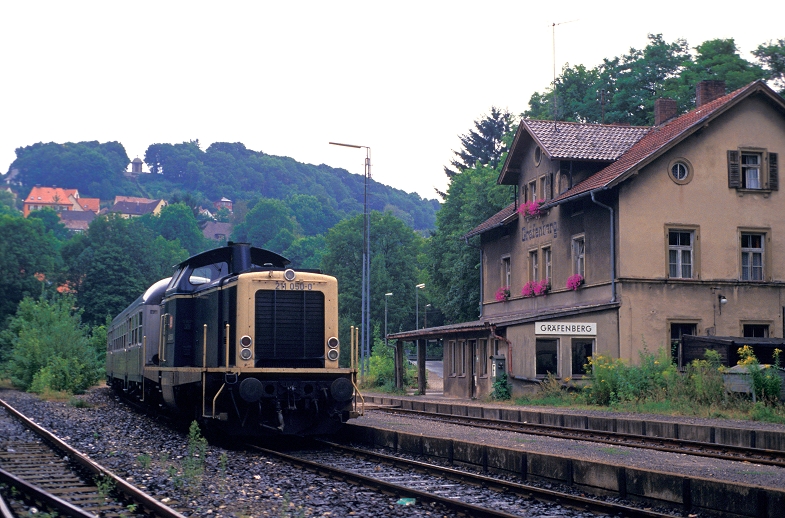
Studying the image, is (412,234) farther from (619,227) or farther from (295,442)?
Answer: (295,442)

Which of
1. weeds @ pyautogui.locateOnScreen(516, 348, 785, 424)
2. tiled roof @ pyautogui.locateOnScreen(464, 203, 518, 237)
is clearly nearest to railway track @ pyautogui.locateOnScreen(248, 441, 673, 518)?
weeds @ pyautogui.locateOnScreen(516, 348, 785, 424)

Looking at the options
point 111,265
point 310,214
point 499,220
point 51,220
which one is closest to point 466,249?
point 499,220

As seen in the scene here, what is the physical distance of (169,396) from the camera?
1702 centimetres

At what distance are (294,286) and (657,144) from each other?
17.5m

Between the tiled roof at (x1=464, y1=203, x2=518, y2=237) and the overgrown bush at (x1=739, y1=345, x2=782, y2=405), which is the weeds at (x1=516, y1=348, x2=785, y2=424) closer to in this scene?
the overgrown bush at (x1=739, y1=345, x2=782, y2=405)

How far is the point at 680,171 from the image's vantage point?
95.2 feet

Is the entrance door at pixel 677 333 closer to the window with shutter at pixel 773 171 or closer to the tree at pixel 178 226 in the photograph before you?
the window with shutter at pixel 773 171

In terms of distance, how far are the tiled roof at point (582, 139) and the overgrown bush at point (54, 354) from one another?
20.1 m

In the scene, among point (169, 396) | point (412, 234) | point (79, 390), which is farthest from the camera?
point (412, 234)

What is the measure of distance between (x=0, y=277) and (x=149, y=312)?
185 feet

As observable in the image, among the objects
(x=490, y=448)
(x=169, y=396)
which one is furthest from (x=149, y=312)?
(x=490, y=448)

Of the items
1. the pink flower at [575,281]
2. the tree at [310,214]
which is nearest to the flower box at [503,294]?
the pink flower at [575,281]

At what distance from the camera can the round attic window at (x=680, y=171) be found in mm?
28797

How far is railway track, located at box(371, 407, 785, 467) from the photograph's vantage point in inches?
518
